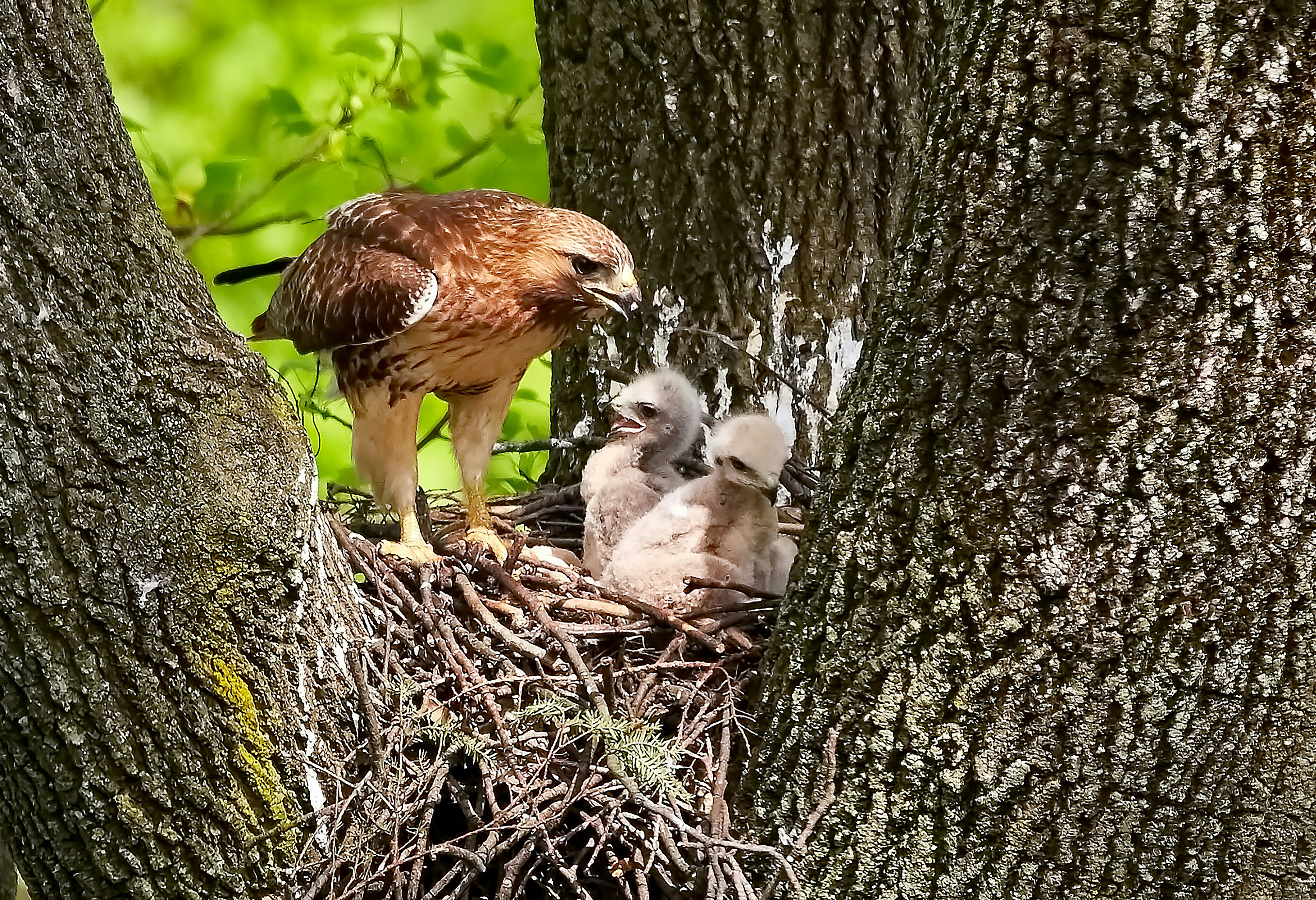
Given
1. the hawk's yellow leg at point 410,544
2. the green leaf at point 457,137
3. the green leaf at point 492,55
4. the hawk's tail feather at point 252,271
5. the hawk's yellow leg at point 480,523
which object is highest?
the green leaf at point 492,55

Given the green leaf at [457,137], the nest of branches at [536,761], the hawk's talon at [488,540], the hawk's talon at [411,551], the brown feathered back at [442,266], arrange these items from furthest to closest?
the green leaf at [457,137]
the brown feathered back at [442,266]
the hawk's talon at [488,540]
the hawk's talon at [411,551]
the nest of branches at [536,761]

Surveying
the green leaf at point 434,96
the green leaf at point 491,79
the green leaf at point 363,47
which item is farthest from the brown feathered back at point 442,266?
the green leaf at point 363,47

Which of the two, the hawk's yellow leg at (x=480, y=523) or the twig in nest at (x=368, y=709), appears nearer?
the twig in nest at (x=368, y=709)

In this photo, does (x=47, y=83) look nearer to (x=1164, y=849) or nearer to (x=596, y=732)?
(x=596, y=732)

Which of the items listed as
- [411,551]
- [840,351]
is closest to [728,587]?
[411,551]

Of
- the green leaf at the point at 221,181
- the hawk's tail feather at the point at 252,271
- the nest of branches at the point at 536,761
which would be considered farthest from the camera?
the green leaf at the point at 221,181

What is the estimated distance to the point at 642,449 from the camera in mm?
4012

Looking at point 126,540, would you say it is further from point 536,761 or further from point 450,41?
point 450,41

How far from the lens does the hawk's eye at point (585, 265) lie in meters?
3.71

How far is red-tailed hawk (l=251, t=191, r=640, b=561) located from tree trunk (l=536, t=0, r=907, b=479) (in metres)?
0.26

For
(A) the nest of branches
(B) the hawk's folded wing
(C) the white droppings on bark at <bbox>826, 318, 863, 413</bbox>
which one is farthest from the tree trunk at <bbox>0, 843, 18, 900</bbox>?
(C) the white droppings on bark at <bbox>826, 318, 863, 413</bbox>

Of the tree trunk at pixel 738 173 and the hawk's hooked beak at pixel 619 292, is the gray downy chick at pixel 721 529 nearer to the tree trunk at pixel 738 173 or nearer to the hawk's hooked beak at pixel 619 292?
the tree trunk at pixel 738 173

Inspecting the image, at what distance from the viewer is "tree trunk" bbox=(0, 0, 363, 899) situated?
206 centimetres

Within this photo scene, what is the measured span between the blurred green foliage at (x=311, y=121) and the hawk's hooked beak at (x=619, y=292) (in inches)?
64.2
